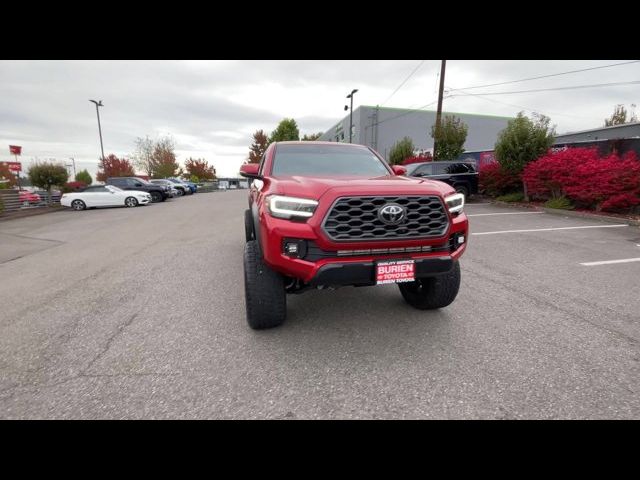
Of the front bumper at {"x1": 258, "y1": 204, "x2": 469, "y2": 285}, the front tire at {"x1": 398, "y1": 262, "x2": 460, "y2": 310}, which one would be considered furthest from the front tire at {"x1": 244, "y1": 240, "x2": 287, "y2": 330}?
the front tire at {"x1": 398, "y1": 262, "x2": 460, "y2": 310}

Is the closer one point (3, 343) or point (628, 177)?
point (3, 343)

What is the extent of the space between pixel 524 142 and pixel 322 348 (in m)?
13.1

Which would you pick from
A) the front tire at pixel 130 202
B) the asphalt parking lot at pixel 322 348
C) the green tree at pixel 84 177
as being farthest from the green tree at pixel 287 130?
the asphalt parking lot at pixel 322 348

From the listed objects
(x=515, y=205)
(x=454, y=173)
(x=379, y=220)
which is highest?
(x=454, y=173)

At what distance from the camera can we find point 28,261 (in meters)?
5.86

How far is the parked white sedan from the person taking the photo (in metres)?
16.1

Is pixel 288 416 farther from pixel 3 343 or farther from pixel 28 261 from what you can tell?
pixel 28 261

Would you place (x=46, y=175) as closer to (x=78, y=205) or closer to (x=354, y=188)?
(x=78, y=205)

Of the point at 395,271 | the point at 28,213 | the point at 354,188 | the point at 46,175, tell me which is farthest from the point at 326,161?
the point at 46,175

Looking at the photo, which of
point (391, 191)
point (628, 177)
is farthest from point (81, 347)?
point (628, 177)

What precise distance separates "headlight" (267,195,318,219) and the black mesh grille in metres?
0.16

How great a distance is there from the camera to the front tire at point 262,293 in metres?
2.65

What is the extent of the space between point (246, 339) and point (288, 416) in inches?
39.8

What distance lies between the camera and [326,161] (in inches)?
144
